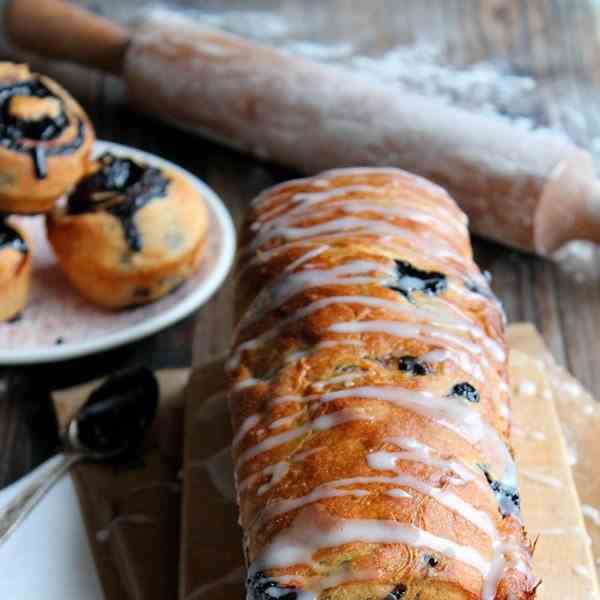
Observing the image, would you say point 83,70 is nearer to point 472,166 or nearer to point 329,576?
point 472,166

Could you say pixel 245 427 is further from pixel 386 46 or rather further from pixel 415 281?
pixel 386 46

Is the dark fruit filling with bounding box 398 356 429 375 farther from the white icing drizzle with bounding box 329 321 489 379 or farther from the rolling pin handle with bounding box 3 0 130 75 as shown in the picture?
the rolling pin handle with bounding box 3 0 130 75

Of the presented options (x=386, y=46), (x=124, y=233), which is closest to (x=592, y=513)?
(x=124, y=233)

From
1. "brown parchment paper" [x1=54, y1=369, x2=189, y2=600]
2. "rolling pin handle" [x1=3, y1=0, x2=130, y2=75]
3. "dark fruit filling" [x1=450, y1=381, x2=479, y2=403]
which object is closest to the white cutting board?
"brown parchment paper" [x1=54, y1=369, x2=189, y2=600]

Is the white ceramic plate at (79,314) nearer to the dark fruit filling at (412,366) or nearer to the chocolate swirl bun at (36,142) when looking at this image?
the chocolate swirl bun at (36,142)

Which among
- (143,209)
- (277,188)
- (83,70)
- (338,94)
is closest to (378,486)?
(277,188)

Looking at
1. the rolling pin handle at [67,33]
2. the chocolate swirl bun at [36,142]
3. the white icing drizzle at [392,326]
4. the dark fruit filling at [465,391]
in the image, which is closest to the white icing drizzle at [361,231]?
the white icing drizzle at [392,326]
